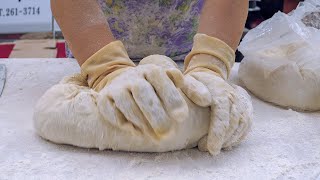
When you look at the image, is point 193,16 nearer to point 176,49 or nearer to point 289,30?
point 176,49

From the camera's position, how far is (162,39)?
1177mm

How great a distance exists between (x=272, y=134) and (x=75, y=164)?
1.23 feet

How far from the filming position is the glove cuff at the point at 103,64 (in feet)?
2.58

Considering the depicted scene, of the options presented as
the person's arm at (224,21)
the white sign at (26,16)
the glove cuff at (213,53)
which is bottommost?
the white sign at (26,16)

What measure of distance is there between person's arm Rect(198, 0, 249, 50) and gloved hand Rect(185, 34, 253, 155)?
0.02 meters

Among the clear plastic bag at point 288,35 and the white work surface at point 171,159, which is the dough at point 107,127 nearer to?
the white work surface at point 171,159

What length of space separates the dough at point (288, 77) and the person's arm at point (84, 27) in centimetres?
38

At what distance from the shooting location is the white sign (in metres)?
2.22

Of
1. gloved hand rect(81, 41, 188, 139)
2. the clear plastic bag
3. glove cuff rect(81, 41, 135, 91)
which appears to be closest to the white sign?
the clear plastic bag

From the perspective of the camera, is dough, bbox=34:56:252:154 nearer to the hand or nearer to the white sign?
the hand

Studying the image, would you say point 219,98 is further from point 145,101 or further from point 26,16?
point 26,16

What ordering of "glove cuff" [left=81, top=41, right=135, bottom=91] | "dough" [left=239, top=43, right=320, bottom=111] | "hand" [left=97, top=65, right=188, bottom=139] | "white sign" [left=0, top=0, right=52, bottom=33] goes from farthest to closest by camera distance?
1. "white sign" [left=0, top=0, right=52, bottom=33]
2. "dough" [left=239, top=43, right=320, bottom=111]
3. "glove cuff" [left=81, top=41, right=135, bottom=91]
4. "hand" [left=97, top=65, right=188, bottom=139]

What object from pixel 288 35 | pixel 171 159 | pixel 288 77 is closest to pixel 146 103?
pixel 171 159

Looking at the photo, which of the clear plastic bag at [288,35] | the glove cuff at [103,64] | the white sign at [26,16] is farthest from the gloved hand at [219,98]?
the white sign at [26,16]
